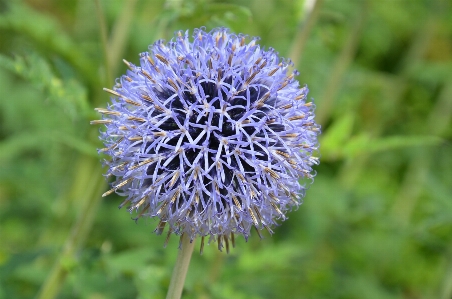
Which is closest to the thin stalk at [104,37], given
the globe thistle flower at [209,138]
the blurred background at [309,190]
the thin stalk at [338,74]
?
the blurred background at [309,190]

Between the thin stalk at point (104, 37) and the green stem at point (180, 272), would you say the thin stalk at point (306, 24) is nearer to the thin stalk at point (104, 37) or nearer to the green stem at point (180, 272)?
the thin stalk at point (104, 37)

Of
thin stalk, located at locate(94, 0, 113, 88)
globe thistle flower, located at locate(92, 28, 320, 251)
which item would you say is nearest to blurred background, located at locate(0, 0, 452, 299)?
thin stalk, located at locate(94, 0, 113, 88)

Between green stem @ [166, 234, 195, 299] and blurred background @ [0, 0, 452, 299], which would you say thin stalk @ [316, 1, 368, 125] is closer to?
blurred background @ [0, 0, 452, 299]

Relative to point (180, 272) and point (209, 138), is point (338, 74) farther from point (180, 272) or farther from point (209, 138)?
point (180, 272)

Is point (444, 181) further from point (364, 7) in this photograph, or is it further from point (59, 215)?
point (59, 215)

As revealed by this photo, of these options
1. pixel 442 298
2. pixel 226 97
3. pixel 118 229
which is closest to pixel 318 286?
pixel 442 298

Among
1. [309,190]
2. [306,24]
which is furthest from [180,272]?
[309,190]
